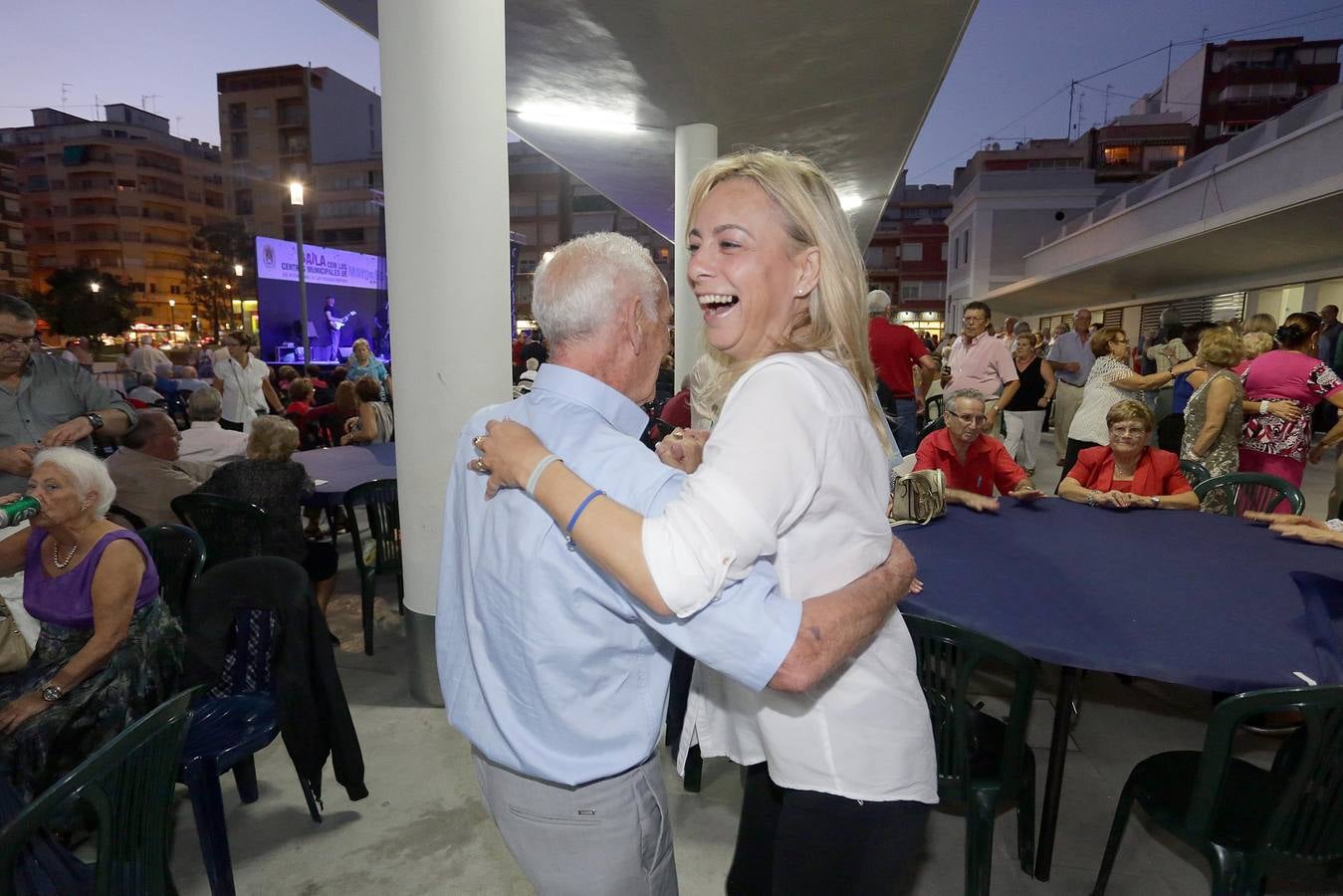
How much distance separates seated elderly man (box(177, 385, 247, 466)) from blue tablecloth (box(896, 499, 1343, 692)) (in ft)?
14.1

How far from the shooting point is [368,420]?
226 inches

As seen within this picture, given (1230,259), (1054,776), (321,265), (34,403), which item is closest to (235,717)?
(34,403)

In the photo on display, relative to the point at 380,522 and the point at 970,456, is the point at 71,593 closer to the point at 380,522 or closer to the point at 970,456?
the point at 380,522

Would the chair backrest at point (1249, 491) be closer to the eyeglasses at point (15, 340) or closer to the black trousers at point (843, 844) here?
the black trousers at point (843, 844)

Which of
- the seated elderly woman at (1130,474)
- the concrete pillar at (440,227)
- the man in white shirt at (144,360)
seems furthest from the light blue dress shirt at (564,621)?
the man in white shirt at (144,360)

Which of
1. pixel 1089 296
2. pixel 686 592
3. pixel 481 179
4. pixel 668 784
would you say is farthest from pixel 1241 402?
pixel 1089 296

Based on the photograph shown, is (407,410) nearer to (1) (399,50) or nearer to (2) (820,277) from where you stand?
(1) (399,50)

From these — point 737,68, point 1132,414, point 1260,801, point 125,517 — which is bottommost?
point 1260,801

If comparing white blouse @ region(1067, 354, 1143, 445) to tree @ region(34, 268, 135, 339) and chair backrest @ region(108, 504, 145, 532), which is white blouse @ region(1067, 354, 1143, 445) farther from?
tree @ region(34, 268, 135, 339)

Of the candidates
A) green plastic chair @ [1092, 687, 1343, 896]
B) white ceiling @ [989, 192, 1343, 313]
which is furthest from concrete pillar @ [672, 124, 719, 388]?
white ceiling @ [989, 192, 1343, 313]

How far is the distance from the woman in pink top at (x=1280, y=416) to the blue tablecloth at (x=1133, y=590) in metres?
1.79

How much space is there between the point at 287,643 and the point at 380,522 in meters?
1.84

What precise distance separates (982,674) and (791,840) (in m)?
2.97

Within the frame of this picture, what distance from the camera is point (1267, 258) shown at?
13844mm
